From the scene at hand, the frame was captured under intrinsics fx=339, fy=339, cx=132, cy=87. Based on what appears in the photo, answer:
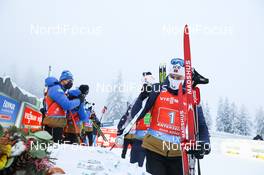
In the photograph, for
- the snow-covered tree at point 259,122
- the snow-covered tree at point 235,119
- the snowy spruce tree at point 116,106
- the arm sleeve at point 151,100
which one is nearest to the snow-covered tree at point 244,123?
the snow-covered tree at point 235,119

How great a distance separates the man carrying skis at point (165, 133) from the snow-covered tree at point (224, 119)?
48.4 metres

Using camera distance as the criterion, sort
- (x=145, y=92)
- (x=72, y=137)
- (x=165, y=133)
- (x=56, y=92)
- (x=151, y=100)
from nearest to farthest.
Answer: (x=165, y=133) < (x=151, y=100) < (x=145, y=92) < (x=56, y=92) < (x=72, y=137)

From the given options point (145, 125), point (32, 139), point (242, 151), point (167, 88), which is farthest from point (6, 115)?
point (242, 151)

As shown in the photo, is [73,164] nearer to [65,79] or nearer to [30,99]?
[65,79]

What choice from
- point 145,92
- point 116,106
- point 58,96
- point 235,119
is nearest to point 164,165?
point 145,92

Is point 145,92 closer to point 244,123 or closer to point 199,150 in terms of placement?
point 199,150

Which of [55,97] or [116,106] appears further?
[116,106]

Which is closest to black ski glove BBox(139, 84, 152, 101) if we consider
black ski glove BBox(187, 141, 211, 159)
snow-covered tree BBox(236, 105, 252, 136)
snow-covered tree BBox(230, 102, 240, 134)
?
black ski glove BBox(187, 141, 211, 159)

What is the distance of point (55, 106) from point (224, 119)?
1908 inches

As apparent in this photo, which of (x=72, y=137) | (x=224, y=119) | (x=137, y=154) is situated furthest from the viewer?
(x=224, y=119)

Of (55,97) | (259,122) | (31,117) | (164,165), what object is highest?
(55,97)

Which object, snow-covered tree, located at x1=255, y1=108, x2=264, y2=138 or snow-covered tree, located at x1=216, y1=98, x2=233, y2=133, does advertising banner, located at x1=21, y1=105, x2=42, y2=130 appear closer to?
snow-covered tree, located at x1=216, y1=98, x2=233, y2=133

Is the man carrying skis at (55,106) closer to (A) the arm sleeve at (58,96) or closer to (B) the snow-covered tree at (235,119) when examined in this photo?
(A) the arm sleeve at (58,96)

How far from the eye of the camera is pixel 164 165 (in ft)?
12.9
